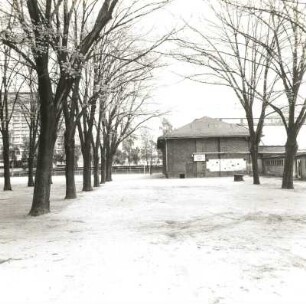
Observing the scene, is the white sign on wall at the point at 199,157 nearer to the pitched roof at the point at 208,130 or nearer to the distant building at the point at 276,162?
the pitched roof at the point at 208,130

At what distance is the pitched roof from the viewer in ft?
145

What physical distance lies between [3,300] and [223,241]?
422 cm

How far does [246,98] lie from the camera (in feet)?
84.0

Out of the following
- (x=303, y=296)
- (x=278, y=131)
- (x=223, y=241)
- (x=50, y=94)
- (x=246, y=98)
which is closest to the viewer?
(x=303, y=296)

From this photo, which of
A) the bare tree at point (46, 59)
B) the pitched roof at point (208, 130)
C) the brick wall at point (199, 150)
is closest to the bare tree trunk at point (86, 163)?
the bare tree at point (46, 59)

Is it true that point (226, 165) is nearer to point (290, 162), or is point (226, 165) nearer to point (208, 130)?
point (208, 130)

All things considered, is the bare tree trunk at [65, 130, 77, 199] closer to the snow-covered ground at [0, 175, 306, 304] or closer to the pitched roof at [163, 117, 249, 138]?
the snow-covered ground at [0, 175, 306, 304]

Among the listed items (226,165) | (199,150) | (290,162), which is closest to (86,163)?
(290,162)

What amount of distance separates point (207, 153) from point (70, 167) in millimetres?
26782

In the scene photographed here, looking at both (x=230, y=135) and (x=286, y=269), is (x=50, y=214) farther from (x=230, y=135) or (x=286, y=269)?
(x=230, y=135)

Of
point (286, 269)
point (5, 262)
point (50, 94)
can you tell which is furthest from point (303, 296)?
point (50, 94)

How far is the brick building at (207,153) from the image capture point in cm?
4400

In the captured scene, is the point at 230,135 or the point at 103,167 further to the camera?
the point at 230,135

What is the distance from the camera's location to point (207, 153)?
44188 mm
